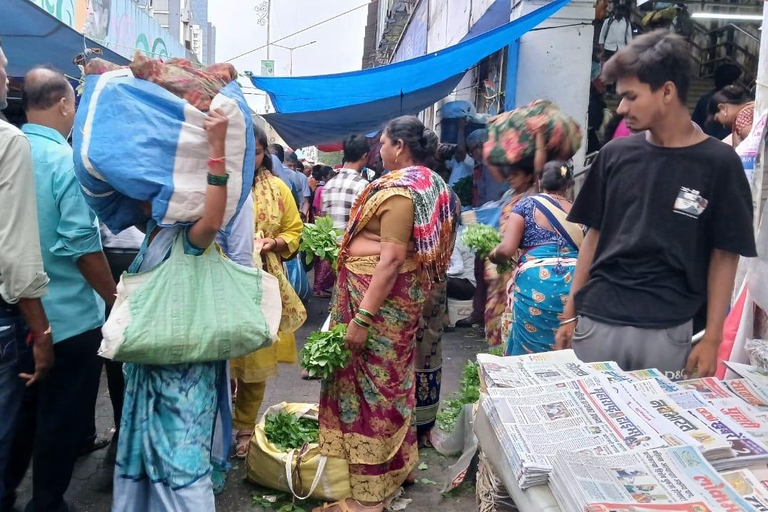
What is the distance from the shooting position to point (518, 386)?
1.78 m

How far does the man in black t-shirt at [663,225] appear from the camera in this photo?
2035mm

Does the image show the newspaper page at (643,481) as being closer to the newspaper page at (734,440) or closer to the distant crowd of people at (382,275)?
the newspaper page at (734,440)

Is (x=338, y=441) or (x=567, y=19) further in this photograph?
(x=567, y=19)

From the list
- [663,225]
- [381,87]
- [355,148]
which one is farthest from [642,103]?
[381,87]

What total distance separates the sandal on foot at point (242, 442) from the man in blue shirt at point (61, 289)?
0.98 m

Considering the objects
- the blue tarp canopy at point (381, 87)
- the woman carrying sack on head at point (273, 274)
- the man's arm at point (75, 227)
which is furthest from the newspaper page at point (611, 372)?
the blue tarp canopy at point (381, 87)

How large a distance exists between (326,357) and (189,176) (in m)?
1.14

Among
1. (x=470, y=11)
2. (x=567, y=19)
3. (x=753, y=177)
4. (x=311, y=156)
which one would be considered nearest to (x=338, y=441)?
(x=753, y=177)

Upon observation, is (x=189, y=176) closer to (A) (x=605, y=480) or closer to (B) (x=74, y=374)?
(B) (x=74, y=374)

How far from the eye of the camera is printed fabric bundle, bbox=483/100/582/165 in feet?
10.7

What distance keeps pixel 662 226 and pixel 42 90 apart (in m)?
2.45

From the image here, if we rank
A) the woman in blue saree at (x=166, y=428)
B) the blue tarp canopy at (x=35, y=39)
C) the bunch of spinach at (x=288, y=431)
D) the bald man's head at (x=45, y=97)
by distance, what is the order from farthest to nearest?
the blue tarp canopy at (x=35, y=39) < the bunch of spinach at (x=288, y=431) < the bald man's head at (x=45, y=97) < the woman in blue saree at (x=166, y=428)

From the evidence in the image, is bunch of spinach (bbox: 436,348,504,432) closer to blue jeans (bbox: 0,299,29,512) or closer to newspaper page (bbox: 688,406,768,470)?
newspaper page (bbox: 688,406,768,470)

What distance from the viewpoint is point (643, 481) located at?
4.43 feet
